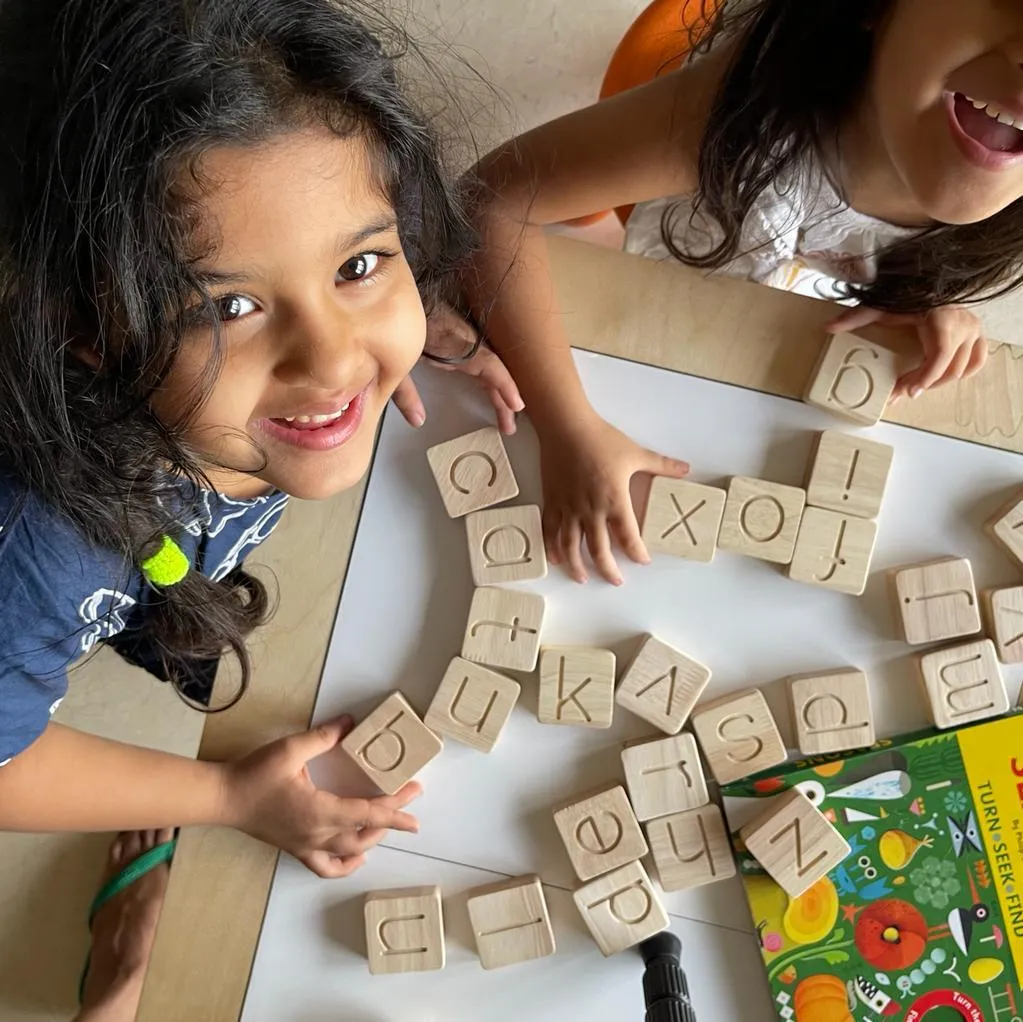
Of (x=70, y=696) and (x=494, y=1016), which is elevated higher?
(x=70, y=696)

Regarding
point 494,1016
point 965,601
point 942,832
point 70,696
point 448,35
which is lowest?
point 494,1016

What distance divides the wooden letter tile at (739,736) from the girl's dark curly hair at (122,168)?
0.40 metres

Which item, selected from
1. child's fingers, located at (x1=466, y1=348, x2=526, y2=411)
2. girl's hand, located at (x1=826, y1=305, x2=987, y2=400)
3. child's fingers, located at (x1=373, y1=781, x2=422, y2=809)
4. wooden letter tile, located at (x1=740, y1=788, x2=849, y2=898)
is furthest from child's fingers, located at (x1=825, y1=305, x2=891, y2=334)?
child's fingers, located at (x1=373, y1=781, x2=422, y2=809)

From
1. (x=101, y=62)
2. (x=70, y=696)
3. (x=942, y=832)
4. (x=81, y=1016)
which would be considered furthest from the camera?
(x=70, y=696)

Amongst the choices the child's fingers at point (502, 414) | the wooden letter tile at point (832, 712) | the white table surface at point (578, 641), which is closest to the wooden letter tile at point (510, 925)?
the white table surface at point (578, 641)

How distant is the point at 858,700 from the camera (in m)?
0.70

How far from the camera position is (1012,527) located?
708 millimetres

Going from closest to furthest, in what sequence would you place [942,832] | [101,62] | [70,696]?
1. [101,62]
2. [942,832]
3. [70,696]

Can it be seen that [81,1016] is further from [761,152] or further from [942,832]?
[761,152]

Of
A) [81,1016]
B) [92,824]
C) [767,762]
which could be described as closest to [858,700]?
[767,762]

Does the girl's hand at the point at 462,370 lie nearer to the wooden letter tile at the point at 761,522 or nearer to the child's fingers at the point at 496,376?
the child's fingers at the point at 496,376

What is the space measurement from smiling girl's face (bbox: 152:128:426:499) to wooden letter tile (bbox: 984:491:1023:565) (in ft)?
1.46

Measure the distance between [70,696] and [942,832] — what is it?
94 centimetres

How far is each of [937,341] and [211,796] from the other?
626 millimetres
